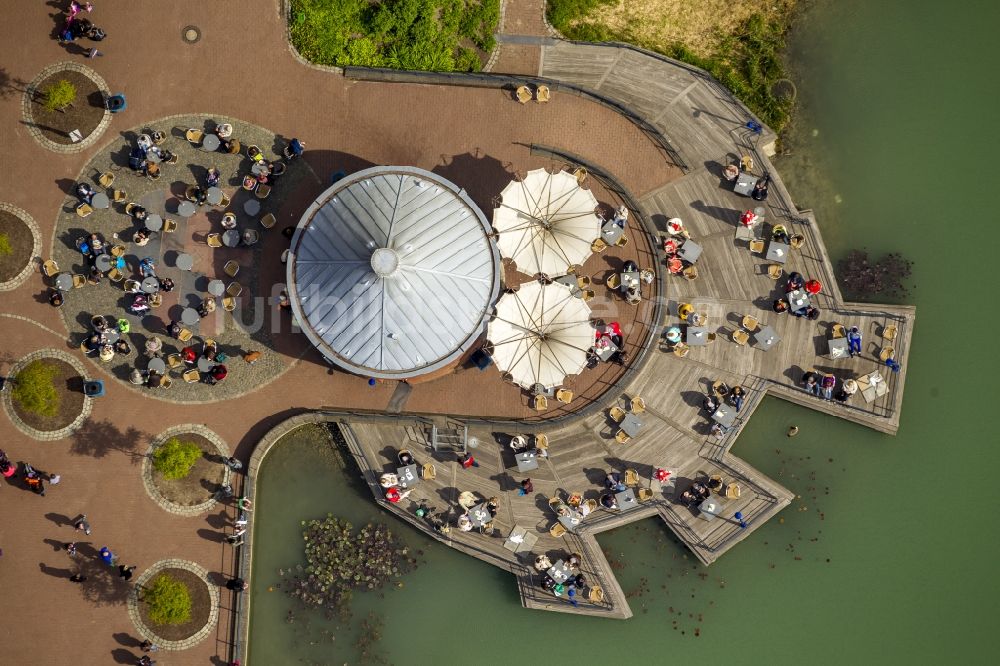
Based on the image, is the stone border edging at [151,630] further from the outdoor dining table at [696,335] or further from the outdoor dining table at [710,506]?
the outdoor dining table at [696,335]

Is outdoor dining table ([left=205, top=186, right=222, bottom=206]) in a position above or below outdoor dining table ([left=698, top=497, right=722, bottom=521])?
above

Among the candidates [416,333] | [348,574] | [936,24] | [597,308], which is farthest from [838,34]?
[348,574]

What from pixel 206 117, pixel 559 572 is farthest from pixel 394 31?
pixel 559 572

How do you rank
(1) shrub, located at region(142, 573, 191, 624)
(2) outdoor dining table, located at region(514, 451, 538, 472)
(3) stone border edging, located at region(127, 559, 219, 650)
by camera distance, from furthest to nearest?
(3) stone border edging, located at region(127, 559, 219, 650) → (2) outdoor dining table, located at region(514, 451, 538, 472) → (1) shrub, located at region(142, 573, 191, 624)

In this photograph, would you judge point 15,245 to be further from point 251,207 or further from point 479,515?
point 479,515

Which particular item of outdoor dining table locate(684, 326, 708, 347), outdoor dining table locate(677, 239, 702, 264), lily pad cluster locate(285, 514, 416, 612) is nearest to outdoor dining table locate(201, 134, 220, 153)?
lily pad cluster locate(285, 514, 416, 612)

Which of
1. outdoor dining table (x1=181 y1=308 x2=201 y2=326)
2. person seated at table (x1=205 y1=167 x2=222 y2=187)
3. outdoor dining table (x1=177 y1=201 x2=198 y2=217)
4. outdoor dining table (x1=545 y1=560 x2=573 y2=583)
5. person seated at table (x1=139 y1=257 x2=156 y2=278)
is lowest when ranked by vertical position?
outdoor dining table (x1=545 y1=560 x2=573 y2=583)

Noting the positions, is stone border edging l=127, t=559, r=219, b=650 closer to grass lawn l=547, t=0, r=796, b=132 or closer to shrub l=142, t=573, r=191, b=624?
shrub l=142, t=573, r=191, b=624
